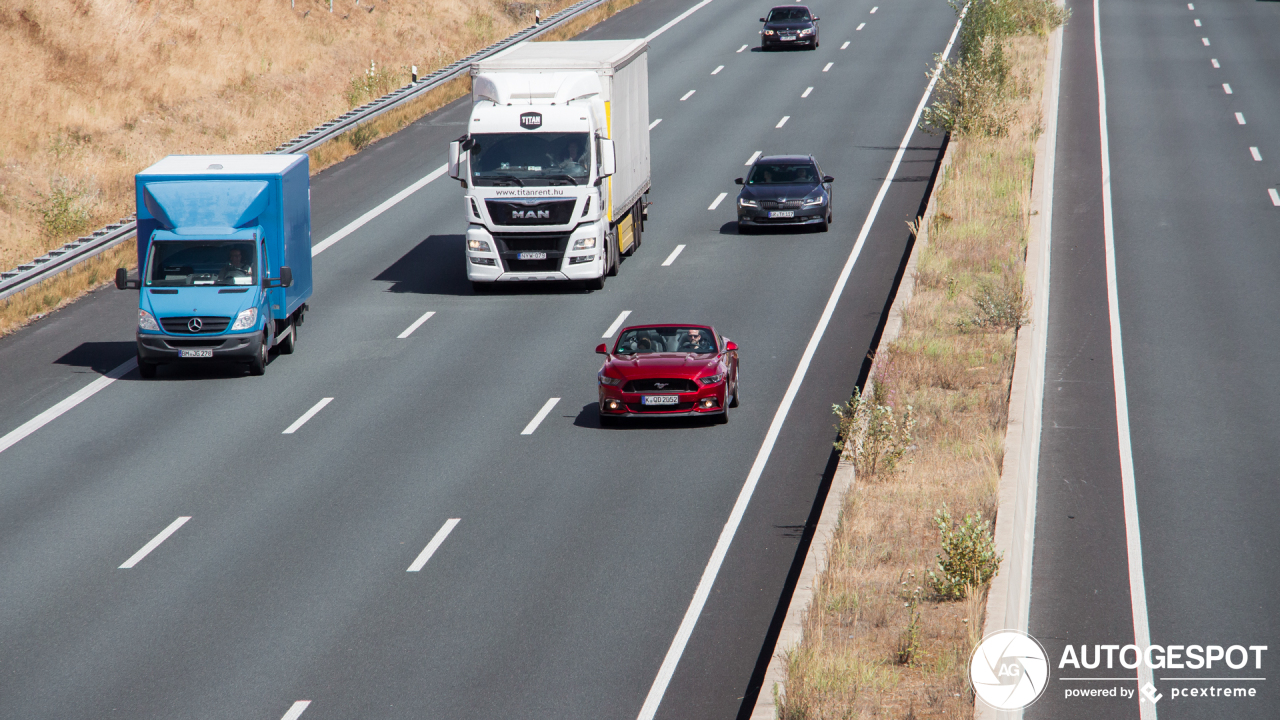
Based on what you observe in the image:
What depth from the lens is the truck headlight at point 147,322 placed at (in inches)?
963

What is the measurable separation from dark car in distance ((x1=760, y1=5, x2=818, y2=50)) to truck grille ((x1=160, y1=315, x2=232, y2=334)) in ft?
123

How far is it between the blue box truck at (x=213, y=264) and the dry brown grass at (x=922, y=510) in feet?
33.3

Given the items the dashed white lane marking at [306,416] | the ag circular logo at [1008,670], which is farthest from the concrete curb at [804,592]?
the dashed white lane marking at [306,416]

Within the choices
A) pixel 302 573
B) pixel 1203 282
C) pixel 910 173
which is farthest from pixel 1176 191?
pixel 302 573

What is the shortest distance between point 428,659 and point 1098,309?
17737mm

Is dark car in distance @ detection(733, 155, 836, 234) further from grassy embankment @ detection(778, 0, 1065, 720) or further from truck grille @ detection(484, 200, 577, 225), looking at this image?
truck grille @ detection(484, 200, 577, 225)

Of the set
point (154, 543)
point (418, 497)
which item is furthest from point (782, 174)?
point (154, 543)

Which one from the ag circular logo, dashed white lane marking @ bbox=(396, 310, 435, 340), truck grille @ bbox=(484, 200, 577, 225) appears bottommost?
dashed white lane marking @ bbox=(396, 310, 435, 340)

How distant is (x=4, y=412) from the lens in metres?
23.0

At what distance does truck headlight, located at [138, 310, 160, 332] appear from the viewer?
24.5m

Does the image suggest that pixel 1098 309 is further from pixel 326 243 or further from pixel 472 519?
pixel 326 243

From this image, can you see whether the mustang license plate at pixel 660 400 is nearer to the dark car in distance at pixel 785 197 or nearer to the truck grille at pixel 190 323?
the truck grille at pixel 190 323

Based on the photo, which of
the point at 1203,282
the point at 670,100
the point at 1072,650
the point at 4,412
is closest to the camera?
the point at 1072,650

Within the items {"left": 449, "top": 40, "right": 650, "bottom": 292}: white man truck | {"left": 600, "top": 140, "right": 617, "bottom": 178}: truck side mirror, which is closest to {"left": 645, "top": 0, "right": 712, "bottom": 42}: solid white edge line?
{"left": 449, "top": 40, "right": 650, "bottom": 292}: white man truck
